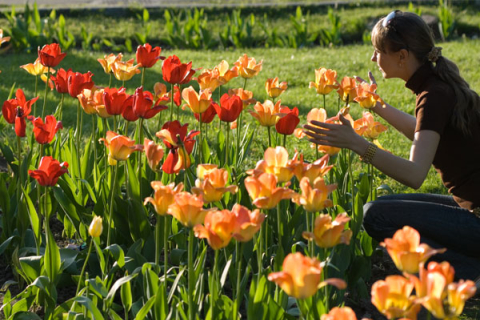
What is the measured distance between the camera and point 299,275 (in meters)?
1.64

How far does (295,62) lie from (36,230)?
4834 millimetres

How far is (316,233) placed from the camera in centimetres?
201

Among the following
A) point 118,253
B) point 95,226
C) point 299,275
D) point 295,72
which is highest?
point 299,275

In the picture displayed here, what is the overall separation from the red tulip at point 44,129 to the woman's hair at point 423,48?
1319mm

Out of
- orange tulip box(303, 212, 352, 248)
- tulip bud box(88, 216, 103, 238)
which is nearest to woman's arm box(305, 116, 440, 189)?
orange tulip box(303, 212, 352, 248)


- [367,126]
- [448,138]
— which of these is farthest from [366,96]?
[448,138]

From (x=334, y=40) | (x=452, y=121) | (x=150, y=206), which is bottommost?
(x=334, y=40)

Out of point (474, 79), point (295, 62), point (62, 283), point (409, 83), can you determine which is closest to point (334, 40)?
point (295, 62)

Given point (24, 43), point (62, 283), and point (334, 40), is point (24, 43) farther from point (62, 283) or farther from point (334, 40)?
point (62, 283)

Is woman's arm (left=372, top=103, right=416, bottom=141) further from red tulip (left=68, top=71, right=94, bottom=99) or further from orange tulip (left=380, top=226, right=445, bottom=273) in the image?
orange tulip (left=380, top=226, right=445, bottom=273)

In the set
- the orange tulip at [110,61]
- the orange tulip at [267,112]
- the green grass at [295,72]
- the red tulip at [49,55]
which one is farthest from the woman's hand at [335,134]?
the green grass at [295,72]

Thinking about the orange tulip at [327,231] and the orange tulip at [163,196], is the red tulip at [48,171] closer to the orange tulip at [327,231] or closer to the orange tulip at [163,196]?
the orange tulip at [163,196]

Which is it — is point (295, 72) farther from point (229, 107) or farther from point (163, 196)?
point (163, 196)

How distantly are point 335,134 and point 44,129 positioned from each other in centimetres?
103
